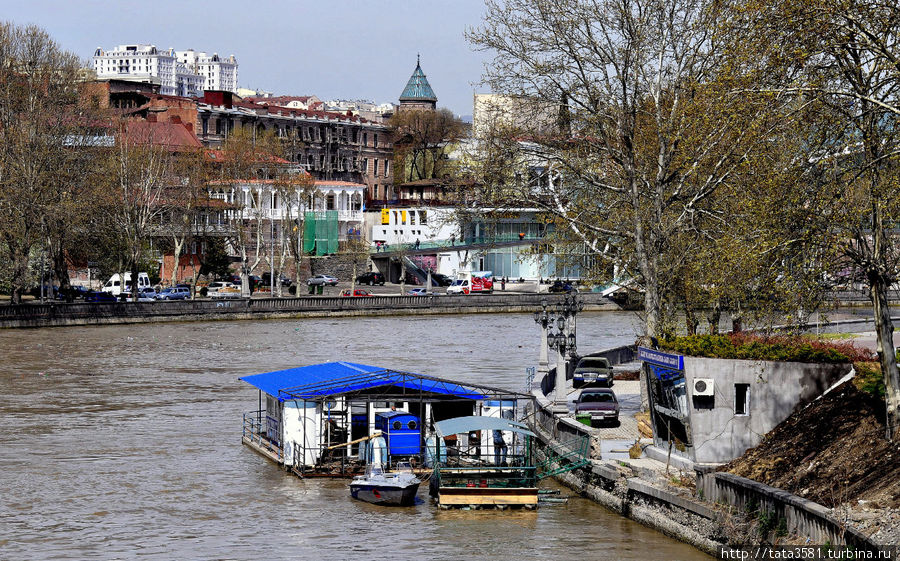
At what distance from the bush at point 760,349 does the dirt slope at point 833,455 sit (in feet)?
2.94

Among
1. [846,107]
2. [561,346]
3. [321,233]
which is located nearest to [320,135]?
[321,233]

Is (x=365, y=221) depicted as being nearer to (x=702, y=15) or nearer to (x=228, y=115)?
(x=228, y=115)

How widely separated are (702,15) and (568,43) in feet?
11.0

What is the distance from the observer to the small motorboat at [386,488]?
26.7 metres

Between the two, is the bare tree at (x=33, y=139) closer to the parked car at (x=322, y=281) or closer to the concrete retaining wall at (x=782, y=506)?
the parked car at (x=322, y=281)

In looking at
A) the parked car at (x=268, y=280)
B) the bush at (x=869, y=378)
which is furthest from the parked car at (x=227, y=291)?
the bush at (x=869, y=378)

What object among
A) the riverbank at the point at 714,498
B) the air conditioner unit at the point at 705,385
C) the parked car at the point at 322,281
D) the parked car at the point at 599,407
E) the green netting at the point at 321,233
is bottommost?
the riverbank at the point at 714,498

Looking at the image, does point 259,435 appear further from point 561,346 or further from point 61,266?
point 61,266

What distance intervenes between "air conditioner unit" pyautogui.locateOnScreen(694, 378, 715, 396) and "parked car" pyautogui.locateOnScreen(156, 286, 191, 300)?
61.6m

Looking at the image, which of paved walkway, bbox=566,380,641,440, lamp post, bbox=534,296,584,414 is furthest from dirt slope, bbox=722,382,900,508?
lamp post, bbox=534,296,584,414

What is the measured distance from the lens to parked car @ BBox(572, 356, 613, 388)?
3903 cm

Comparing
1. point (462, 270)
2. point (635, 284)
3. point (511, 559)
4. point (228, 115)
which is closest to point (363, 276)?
point (462, 270)

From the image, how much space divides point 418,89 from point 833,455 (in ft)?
548

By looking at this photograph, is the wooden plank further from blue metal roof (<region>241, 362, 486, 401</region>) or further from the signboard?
blue metal roof (<region>241, 362, 486, 401</region>)
